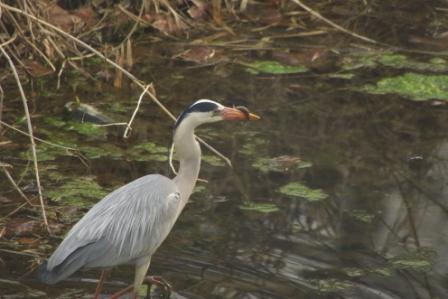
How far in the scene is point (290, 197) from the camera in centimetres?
732

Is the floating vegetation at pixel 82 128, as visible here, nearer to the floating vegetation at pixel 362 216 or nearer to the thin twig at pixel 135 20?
the thin twig at pixel 135 20

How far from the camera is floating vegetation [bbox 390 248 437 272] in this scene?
21.0ft

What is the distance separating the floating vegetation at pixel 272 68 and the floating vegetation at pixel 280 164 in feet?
5.97

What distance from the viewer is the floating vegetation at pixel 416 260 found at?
6398 mm

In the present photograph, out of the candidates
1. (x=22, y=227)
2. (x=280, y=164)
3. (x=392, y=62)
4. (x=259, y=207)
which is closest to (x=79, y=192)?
(x=22, y=227)

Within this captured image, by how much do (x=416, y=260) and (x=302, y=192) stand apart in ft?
3.69

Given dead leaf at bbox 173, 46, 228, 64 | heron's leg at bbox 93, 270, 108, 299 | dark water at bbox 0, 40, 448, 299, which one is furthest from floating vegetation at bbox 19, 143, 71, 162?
dead leaf at bbox 173, 46, 228, 64

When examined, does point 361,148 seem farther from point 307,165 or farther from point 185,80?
point 185,80

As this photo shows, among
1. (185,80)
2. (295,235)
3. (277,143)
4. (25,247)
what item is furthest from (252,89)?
(25,247)

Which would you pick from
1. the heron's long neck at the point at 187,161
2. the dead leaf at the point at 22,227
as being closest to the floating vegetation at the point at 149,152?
the dead leaf at the point at 22,227

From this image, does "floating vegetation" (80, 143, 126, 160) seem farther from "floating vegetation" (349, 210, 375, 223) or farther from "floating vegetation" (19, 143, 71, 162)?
"floating vegetation" (349, 210, 375, 223)

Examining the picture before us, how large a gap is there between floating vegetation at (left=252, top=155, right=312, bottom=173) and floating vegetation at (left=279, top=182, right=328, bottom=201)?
302 mm

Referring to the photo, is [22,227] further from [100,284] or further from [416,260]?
[416,260]

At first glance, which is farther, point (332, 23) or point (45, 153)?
point (332, 23)
